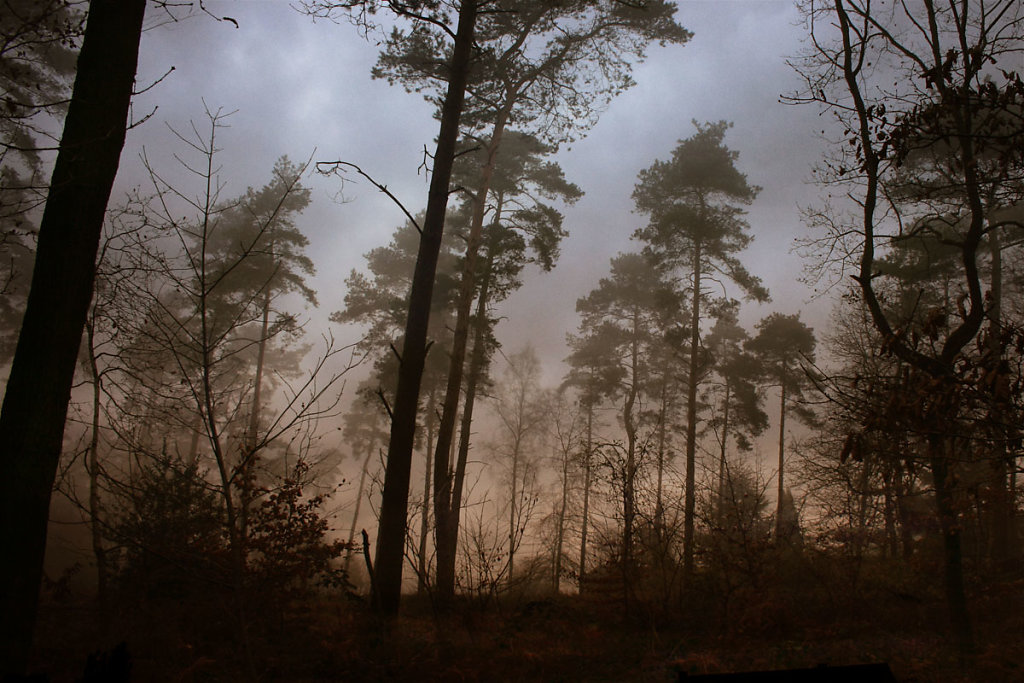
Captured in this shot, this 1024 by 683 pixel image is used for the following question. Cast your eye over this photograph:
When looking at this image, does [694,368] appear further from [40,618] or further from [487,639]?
[40,618]

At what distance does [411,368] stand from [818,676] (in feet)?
18.1

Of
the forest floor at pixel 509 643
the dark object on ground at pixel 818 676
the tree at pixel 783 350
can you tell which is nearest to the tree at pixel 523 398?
the tree at pixel 783 350

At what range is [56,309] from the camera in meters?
3.99

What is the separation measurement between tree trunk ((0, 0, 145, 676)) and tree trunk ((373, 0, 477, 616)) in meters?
3.32

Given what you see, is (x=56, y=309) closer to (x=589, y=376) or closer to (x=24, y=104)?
(x=24, y=104)

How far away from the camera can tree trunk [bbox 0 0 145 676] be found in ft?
12.1

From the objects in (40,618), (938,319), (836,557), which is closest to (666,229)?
(836,557)

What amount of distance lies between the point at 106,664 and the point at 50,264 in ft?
9.81

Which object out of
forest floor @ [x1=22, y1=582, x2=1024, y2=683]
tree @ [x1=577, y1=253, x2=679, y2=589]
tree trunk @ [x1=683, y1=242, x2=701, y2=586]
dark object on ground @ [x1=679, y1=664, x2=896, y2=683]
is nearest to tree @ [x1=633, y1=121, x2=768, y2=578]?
tree trunk @ [x1=683, y1=242, x2=701, y2=586]

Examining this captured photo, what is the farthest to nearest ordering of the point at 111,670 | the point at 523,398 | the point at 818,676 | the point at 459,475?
the point at 523,398, the point at 459,475, the point at 111,670, the point at 818,676

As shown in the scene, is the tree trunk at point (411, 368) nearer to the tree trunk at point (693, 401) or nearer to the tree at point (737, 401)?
the tree trunk at point (693, 401)

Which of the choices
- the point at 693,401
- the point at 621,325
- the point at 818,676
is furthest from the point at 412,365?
the point at 621,325

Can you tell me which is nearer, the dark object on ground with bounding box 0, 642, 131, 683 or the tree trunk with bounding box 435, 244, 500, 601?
the dark object on ground with bounding box 0, 642, 131, 683

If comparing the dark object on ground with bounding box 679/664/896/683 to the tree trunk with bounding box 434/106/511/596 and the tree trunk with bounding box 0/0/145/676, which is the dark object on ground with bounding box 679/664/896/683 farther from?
the tree trunk with bounding box 434/106/511/596
